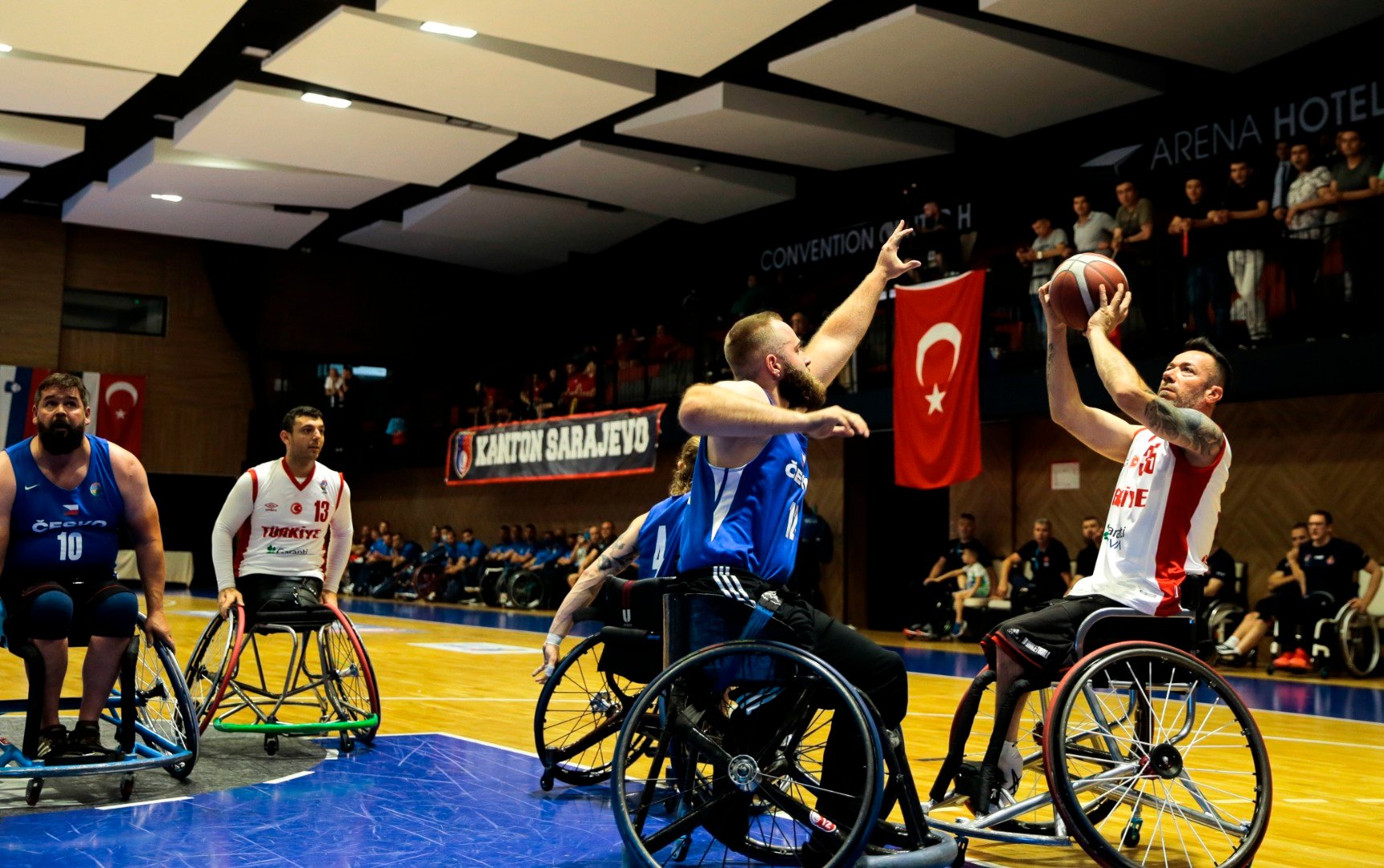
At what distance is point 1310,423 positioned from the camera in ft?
38.6

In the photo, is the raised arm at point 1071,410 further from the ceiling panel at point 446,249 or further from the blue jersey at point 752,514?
the ceiling panel at point 446,249

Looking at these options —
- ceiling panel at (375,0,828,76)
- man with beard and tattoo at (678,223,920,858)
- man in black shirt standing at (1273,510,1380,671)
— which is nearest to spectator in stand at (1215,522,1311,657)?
man in black shirt standing at (1273,510,1380,671)

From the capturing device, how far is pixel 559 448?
58.9 ft

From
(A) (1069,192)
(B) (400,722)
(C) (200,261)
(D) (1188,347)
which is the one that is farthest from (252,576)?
(C) (200,261)

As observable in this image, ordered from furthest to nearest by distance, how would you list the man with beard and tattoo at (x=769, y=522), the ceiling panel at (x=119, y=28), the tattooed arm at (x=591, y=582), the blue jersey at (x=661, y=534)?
the ceiling panel at (x=119, y=28), the tattooed arm at (x=591, y=582), the blue jersey at (x=661, y=534), the man with beard and tattoo at (x=769, y=522)

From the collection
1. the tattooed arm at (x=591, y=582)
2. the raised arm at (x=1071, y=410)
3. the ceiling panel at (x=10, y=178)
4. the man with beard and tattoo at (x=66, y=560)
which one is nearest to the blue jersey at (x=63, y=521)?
the man with beard and tattoo at (x=66, y=560)

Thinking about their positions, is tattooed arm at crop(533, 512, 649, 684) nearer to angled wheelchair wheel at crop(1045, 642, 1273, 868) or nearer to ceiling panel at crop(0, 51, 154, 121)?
angled wheelchair wheel at crop(1045, 642, 1273, 868)

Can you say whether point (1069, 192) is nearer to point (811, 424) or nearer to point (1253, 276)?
point (1253, 276)

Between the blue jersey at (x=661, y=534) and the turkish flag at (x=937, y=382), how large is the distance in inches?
285

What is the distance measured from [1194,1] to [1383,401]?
3.74 m

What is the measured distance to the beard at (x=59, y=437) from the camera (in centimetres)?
474

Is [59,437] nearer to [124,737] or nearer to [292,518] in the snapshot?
[124,737]

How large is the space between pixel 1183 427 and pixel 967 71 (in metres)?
9.53

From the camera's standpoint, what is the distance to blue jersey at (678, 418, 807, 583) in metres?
3.38
